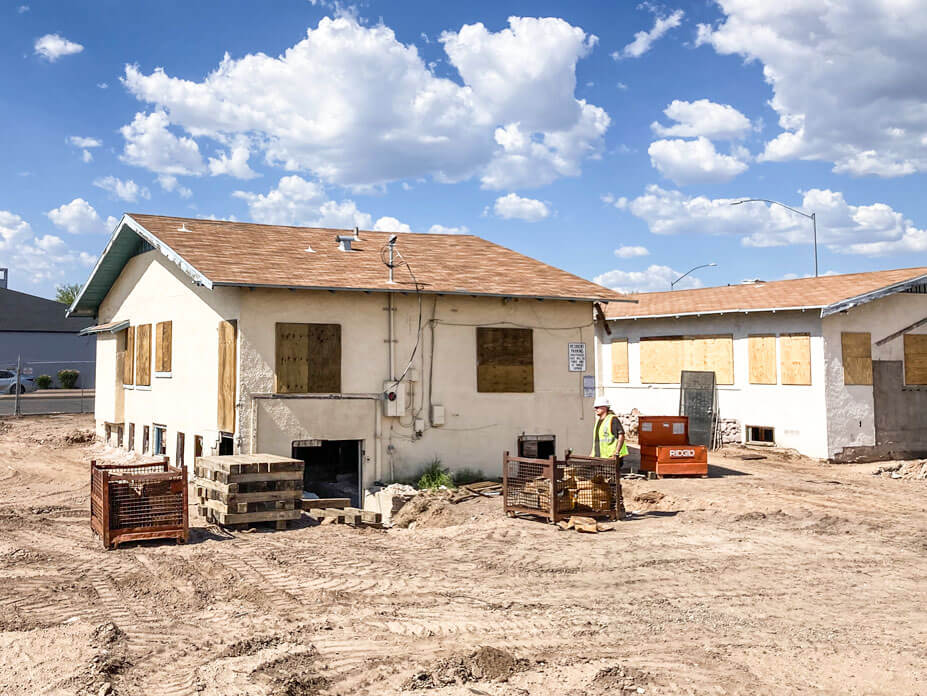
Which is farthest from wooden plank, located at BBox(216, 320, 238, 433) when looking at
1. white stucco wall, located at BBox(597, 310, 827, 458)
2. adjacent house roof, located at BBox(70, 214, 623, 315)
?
white stucco wall, located at BBox(597, 310, 827, 458)

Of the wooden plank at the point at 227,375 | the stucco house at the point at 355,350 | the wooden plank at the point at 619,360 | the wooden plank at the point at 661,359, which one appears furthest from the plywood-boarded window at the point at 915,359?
the wooden plank at the point at 227,375

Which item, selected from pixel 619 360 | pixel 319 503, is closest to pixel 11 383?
pixel 619 360

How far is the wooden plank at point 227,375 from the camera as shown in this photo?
15586 millimetres

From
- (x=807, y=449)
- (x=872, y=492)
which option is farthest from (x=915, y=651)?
(x=807, y=449)

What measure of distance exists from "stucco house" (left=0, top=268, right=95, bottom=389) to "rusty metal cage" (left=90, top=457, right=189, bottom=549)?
36.8 meters

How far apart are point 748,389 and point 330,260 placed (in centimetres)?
1258

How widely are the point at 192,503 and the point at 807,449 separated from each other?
1534 cm

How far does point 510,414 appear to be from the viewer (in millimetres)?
17656

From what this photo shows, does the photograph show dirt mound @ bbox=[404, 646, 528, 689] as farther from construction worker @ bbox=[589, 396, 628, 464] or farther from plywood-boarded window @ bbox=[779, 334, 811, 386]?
plywood-boarded window @ bbox=[779, 334, 811, 386]

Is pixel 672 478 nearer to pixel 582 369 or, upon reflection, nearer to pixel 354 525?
pixel 582 369

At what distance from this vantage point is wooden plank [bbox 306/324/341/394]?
15930 mm

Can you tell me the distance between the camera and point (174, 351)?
61.5ft

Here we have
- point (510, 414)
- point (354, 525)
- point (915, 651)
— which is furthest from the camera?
point (510, 414)

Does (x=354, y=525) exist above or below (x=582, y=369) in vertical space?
below
